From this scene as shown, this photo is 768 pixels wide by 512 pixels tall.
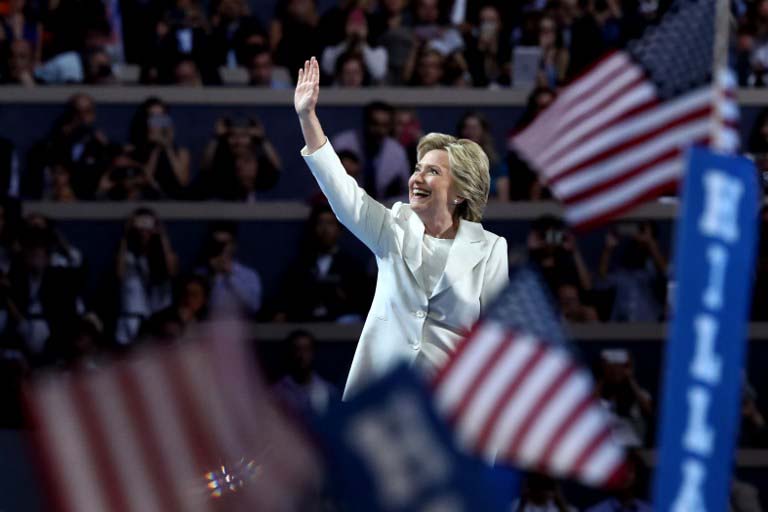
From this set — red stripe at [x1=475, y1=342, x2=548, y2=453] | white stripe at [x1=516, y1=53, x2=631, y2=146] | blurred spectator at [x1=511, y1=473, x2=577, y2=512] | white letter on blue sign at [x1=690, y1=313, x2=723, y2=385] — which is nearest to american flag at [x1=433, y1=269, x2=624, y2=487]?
red stripe at [x1=475, y1=342, x2=548, y2=453]

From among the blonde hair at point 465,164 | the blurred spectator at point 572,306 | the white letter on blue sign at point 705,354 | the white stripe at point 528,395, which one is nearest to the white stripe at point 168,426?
the white letter on blue sign at point 705,354

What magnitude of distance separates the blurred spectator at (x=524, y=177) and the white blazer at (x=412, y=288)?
19.4 ft

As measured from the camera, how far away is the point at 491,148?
10.8 metres

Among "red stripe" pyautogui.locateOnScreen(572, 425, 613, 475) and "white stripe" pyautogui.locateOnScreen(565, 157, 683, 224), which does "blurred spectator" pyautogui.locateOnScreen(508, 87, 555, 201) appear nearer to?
"white stripe" pyautogui.locateOnScreen(565, 157, 683, 224)

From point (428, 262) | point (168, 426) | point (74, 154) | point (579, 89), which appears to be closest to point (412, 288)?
point (428, 262)

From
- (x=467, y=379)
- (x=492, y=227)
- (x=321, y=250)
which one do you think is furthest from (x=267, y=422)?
(x=492, y=227)

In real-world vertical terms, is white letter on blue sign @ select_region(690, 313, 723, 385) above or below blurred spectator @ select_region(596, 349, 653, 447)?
above

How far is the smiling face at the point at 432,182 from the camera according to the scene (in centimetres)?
517

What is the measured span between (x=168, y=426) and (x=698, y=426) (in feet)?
2.65

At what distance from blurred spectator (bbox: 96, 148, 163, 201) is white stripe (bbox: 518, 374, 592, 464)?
781 centimetres

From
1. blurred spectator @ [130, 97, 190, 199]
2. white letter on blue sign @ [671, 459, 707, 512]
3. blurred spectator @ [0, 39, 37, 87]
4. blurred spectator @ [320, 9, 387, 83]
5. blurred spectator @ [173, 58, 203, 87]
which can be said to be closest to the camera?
white letter on blue sign @ [671, 459, 707, 512]

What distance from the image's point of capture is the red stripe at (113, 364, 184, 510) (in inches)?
66.8

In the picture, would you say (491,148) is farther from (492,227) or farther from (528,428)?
(528,428)

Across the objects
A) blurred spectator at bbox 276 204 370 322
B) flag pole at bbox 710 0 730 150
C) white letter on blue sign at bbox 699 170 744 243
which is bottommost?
blurred spectator at bbox 276 204 370 322
